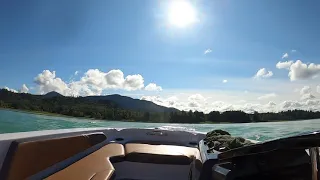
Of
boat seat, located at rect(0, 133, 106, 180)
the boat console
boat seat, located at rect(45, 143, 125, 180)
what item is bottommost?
boat seat, located at rect(45, 143, 125, 180)

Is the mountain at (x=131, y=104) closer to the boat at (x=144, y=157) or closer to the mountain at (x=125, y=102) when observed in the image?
the mountain at (x=125, y=102)

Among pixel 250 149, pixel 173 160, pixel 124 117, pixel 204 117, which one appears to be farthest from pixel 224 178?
pixel 124 117

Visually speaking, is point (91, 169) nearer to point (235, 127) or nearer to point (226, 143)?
point (226, 143)

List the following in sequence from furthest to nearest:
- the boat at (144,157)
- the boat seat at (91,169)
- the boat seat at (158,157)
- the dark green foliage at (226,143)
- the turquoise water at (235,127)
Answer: the turquoise water at (235,127)
the boat seat at (158,157)
the boat seat at (91,169)
the dark green foliage at (226,143)
the boat at (144,157)

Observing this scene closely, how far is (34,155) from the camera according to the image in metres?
2.35

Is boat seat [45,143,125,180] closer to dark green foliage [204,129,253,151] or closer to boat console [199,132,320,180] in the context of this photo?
dark green foliage [204,129,253,151]

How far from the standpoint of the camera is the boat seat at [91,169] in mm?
2402

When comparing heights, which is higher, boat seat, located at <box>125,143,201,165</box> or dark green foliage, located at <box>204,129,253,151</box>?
dark green foliage, located at <box>204,129,253,151</box>

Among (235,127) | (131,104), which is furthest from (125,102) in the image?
(235,127)

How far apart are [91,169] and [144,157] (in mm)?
822

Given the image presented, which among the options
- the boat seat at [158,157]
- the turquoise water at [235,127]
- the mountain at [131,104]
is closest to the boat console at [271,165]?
the boat seat at [158,157]

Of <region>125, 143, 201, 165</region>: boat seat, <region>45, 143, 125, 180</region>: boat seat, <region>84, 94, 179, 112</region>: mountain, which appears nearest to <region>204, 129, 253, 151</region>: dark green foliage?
<region>45, 143, 125, 180</region>: boat seat

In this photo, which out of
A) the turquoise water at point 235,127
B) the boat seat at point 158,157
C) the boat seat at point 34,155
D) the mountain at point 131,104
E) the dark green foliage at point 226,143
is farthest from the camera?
the mountain at point 131,104

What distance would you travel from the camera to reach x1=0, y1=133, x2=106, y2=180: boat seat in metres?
2.12
